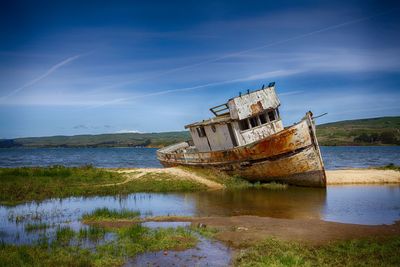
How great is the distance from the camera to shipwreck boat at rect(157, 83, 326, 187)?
21.5m

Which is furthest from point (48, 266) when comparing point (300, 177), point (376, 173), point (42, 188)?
point (376, 173)

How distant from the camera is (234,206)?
16.5 metres

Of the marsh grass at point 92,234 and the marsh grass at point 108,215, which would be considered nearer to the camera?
the marsh grass at point 92,234

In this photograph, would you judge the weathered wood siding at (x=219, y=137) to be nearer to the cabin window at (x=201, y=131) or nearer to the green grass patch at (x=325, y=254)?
the cabin window at (x=201, y=131)

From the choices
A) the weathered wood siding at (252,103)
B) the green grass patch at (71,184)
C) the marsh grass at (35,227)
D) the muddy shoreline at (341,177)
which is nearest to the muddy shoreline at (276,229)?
the marsh grass at (35,227)

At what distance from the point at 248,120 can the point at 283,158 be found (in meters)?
3.72

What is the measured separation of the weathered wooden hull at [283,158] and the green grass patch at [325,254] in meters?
11.7

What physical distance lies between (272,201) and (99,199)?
8.76 metres

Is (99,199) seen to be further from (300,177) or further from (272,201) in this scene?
(300,177)

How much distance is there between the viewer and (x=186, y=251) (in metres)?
9.43

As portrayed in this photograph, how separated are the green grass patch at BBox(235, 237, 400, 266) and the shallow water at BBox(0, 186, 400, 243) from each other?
3.71 meters

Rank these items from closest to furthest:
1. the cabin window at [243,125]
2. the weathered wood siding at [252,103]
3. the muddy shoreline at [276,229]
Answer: the muddy shoreline at [276,229] < the weathered wood siding at [252,103] < the cabin window at [243,125]

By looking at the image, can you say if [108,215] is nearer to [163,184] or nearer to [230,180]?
[163,184]

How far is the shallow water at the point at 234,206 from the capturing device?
1340 cm
